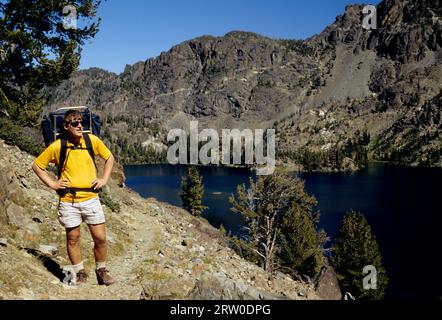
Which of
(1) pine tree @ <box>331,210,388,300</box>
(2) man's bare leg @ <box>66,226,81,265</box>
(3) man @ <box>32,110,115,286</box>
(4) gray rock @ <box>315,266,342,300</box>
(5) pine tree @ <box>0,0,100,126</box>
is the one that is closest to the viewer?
(3) man @ <box>32,110,115,286</box>

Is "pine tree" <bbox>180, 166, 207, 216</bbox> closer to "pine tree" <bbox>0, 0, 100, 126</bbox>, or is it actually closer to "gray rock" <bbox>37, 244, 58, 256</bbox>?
"pine tree" <bbox>0, 0, 100, 126</bbox>

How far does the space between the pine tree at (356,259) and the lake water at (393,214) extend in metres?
6.71

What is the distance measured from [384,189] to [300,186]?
11985cm

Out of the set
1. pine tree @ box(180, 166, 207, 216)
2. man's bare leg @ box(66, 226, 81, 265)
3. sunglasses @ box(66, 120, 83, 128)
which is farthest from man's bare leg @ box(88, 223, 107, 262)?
pine tree @ box(180, 166, 207, 216)

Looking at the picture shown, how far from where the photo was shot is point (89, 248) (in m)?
14.7

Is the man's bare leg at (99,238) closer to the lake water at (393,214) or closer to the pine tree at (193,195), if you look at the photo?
the lake water at (393,214)

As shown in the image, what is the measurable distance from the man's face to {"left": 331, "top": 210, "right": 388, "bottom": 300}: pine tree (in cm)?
4882

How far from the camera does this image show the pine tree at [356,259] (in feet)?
171

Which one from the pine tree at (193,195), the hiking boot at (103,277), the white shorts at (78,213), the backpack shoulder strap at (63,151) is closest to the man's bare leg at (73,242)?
the white shorts at (78,213)

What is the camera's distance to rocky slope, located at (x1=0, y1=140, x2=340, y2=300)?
1040 cm

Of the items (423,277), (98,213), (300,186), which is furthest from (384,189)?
(98,213)

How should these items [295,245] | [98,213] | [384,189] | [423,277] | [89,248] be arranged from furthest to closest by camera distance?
1. [384,189]
2. [423,277]
3. [295,245]
4. [89,248]
5. [98,213]

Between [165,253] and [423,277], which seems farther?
[423,277]

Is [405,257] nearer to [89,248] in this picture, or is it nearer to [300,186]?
[300,186]
